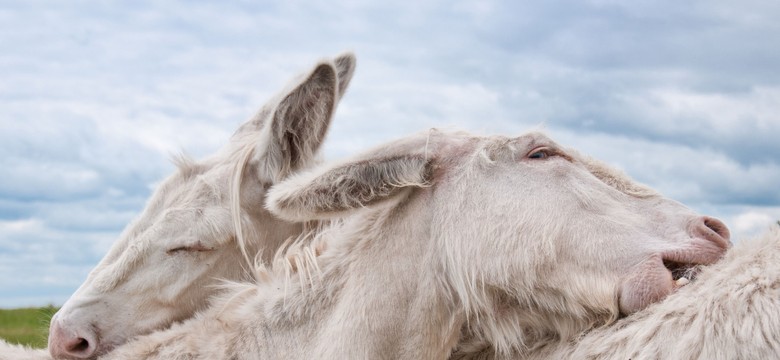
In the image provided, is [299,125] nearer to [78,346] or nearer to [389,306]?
[389,306]

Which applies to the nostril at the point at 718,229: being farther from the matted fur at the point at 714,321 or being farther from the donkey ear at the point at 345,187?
the donkey ear at the point at 345,187

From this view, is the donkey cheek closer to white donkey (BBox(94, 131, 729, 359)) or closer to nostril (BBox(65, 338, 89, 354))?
white donkey (BBox(94, 131, 729, 359))

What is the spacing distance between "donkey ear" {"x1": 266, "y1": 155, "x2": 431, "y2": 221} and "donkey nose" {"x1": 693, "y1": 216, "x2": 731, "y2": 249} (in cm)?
118

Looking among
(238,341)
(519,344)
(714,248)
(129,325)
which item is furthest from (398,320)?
(129,325)

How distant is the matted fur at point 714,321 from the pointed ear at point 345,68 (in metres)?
2.38

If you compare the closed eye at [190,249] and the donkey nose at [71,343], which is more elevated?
the closed eye at [190,249]

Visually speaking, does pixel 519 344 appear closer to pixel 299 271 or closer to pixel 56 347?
pixel 299 271

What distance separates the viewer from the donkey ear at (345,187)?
356 cm

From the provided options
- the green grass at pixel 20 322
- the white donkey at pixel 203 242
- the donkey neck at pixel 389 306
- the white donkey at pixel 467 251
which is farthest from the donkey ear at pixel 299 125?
the green grass at pixel 20 322

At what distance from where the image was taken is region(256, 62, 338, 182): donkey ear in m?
4.58

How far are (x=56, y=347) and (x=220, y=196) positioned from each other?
Answer: 1150 mm

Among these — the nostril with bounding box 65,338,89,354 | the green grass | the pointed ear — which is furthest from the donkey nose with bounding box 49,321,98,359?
the green grass

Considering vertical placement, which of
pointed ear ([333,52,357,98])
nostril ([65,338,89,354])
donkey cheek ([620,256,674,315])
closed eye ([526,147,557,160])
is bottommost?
donkey cheek ([620,256,674,315])

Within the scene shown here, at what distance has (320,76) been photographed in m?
4.57
